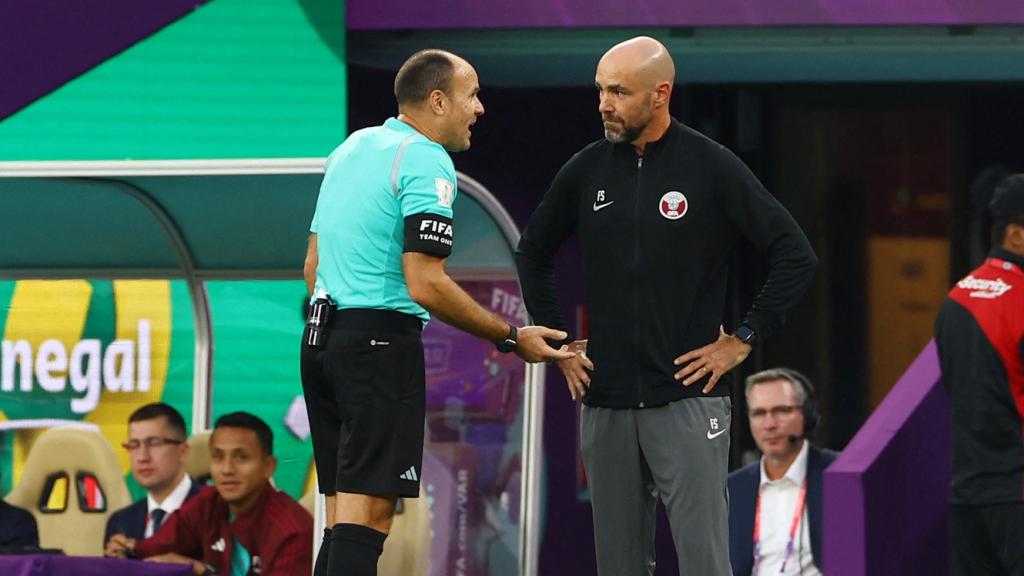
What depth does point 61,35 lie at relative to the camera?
9.45 m

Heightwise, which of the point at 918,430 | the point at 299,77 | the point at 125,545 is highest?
the point at 299,77

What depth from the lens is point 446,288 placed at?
5.13 metres

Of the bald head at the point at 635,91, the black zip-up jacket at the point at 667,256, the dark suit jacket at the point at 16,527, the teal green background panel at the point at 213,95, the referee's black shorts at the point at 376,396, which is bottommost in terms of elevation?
the dark suit jacket at the point at 16,527

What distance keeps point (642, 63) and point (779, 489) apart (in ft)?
9.60

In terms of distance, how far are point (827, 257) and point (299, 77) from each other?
3330 mm

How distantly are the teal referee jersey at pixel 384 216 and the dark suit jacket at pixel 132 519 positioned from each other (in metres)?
3.00

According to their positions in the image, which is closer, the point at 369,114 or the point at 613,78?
the point at 613,78

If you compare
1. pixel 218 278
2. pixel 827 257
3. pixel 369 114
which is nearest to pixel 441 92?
pixel 218 278

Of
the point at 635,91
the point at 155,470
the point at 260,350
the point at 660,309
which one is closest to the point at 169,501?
the point at 155,470

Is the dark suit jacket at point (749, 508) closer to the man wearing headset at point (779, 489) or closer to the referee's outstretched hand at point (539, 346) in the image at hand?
the man wearing headset at point (779, 489)

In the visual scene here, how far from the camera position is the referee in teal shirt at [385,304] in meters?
5.16

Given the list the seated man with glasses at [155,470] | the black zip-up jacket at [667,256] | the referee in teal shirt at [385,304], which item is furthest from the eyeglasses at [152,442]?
the black zip-up jacket at [667,256]

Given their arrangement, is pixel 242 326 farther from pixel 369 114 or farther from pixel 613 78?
pixel 613 78

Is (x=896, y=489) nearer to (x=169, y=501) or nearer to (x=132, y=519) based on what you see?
(x=169, y=501)
